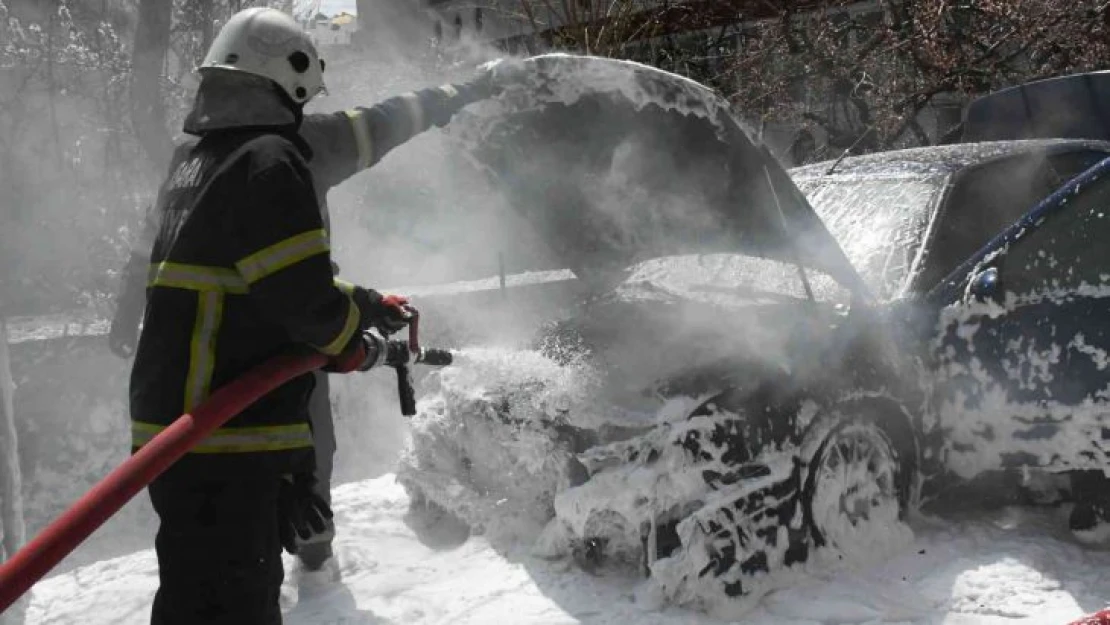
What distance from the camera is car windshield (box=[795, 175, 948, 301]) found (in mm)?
4195

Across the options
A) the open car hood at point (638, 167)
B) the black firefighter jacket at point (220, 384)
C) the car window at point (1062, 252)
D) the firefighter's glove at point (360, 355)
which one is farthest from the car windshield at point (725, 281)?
the black firefighter jacket at point (220, 384)

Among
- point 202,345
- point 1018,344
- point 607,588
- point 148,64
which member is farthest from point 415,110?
point 148,64

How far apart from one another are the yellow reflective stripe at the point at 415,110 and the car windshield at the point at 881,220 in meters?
1.89

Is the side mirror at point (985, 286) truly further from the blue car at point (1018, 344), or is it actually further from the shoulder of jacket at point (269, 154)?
the shoulder of jacket at point (269, 154)

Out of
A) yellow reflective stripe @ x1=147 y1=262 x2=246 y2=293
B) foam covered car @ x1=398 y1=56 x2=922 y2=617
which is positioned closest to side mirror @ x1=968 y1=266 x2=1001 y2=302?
foam covered car @ x1=398 y1=56 x2=922 y2=617

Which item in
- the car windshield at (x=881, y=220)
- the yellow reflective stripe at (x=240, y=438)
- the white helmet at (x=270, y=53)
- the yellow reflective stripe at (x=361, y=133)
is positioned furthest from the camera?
the car windshield at (x=881, y=220)

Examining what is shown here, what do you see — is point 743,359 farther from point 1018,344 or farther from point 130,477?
point 130,477

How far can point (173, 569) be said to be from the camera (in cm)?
253

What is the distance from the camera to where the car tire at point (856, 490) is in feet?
12.4

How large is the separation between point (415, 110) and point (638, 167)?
3.14 feet

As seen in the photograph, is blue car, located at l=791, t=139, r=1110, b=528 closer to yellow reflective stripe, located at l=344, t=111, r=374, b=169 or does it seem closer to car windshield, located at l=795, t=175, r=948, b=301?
car windshield, located at l=795, t=175, r=948, b=301

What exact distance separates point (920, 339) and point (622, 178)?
4.37 ft

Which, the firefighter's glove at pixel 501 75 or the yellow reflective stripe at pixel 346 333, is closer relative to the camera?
the yellow reflective stripe at pixel 346 333

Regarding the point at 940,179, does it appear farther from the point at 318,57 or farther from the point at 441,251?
the point at 441,251
